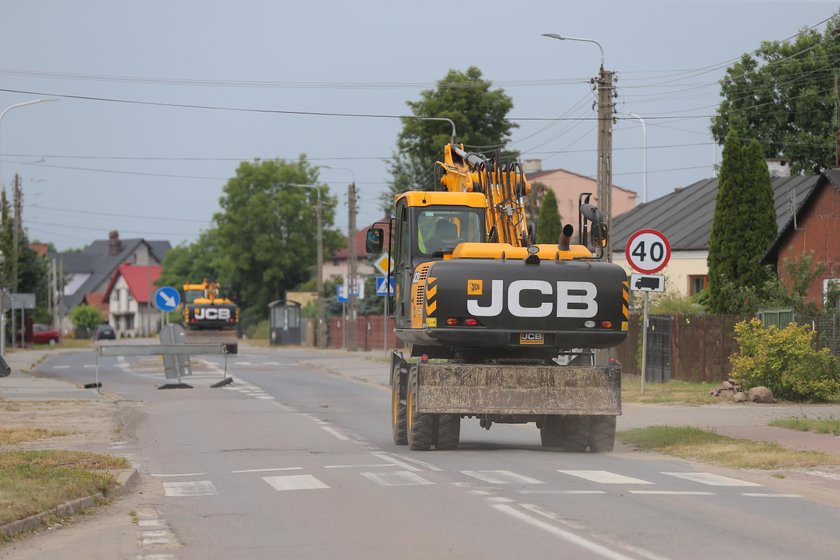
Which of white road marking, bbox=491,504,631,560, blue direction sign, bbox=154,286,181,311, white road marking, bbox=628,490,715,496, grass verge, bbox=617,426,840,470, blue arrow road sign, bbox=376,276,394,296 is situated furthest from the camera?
blue direction sign, bbox=154,286,181,311

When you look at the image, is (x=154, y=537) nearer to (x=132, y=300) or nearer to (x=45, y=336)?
(x=45, y=336)

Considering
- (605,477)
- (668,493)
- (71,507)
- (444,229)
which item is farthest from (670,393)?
(71,507)

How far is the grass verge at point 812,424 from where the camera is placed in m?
19.5

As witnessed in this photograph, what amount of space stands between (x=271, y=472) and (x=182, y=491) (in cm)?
172

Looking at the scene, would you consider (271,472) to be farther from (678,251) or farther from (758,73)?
(758,73)

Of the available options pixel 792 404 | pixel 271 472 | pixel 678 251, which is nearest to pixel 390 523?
pixel 271 472

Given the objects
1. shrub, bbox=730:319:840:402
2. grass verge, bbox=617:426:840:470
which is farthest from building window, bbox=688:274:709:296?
grass verge, bbox=617:426:840:470

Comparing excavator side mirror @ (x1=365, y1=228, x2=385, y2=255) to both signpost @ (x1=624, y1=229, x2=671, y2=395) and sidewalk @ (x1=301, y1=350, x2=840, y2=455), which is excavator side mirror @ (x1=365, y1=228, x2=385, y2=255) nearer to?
sidewalk @ (x1=301, y1=350, x2=840, y2=455)

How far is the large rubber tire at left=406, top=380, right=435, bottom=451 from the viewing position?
17.5 m

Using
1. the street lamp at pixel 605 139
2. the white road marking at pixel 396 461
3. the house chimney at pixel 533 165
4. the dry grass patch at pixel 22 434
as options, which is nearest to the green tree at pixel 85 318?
the house chimney at pixel 533 165

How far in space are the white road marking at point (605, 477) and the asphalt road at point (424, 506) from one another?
0.02m

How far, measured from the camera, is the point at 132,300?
524 ft

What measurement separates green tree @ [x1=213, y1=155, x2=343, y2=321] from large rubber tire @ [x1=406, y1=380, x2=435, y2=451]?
92.6 metres

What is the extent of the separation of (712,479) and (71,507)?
6.34m
